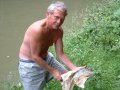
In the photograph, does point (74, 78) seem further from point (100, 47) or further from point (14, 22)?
point (14, 22)

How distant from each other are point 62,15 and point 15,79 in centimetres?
263

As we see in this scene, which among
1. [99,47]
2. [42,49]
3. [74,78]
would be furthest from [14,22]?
[74,78]

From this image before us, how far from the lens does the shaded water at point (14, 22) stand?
21.4ft

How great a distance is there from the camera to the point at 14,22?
9578 mm

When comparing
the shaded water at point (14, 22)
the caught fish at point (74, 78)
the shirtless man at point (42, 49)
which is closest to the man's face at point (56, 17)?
the shirtless man at point (42, 49)

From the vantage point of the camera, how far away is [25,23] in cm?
940

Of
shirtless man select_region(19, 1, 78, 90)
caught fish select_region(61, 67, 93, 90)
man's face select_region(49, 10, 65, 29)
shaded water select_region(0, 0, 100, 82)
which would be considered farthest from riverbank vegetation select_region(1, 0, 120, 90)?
man's face select_region(49, 10, 65, 29)

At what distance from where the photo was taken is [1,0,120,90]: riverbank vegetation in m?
4.35

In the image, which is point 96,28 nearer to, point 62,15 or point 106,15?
point 106,15

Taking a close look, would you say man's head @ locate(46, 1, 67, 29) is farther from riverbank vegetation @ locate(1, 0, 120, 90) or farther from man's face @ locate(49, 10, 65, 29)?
riverbank vegetation @ locate(1, 0, 120, 90)

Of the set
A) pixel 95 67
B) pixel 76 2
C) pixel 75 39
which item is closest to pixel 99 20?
pixel 75 39

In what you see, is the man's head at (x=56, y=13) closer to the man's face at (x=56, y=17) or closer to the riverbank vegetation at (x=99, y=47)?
the man's face at (x=56, y=17)

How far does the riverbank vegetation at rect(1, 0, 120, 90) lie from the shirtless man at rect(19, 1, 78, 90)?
0.67m

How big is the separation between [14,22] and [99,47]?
4.39m
